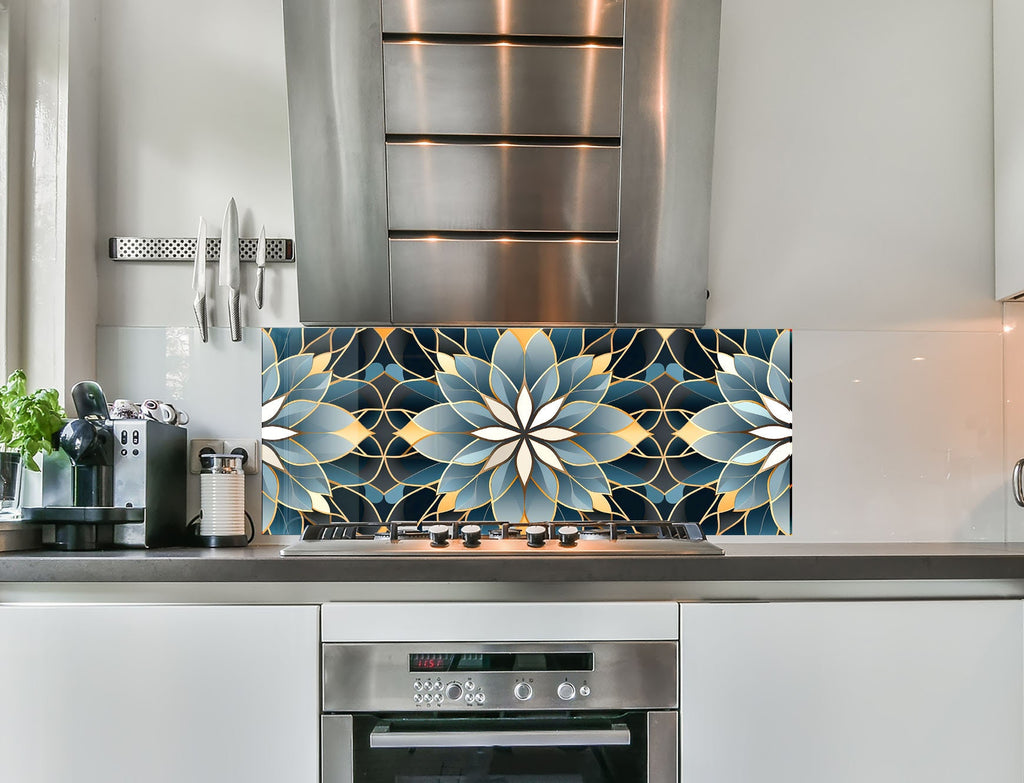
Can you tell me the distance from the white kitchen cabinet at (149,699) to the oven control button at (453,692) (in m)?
0.24

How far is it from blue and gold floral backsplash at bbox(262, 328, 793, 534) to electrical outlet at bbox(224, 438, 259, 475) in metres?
0.03

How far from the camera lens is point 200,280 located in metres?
1.99

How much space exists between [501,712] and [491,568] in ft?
0.85

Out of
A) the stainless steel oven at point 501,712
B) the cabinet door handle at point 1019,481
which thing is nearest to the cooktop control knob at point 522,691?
the stainless steel oven at point 501,712

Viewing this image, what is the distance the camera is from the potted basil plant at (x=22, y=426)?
1633 mm

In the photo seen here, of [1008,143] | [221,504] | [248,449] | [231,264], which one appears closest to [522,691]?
[221,504]

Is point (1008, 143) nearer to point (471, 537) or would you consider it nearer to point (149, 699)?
point (471, 537)

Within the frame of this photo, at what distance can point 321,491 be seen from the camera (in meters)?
2.03

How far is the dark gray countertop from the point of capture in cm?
147

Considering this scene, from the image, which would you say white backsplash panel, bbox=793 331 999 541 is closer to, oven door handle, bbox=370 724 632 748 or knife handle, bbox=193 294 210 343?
oven door handle, bbox=370 724 632 748

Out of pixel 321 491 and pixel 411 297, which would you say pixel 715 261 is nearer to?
pixel 411 297

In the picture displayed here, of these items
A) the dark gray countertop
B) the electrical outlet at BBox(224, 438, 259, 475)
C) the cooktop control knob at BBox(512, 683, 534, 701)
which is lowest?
the cooktop control knob at BBox(512, 683, 534, 701)

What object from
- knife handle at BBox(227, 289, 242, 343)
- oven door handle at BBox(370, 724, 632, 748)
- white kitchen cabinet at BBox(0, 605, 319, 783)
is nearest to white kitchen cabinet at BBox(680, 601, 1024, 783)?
oven door handle at BBox(370, 724, 632, 748)

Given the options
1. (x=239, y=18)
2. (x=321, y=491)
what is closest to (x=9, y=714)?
(x=321, y=491)
